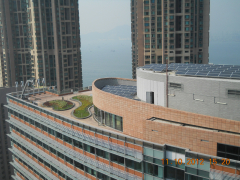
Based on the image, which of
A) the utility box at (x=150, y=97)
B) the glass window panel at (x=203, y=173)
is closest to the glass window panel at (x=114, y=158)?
the utility box at (x=150, y=97)

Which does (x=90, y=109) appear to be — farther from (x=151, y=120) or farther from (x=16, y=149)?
(x=16, y=149)

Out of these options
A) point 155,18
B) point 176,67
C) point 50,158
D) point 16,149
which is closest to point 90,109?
point 50,158

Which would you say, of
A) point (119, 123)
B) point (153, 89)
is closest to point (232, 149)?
point (153, 89)

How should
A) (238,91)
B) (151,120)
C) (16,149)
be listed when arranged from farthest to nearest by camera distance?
(16,149), (151,120), (238,91)
